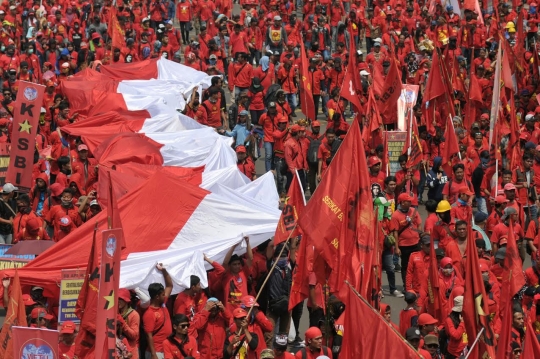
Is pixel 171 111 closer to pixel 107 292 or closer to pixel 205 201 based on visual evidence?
pixel 205 201

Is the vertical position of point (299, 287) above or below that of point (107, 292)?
below

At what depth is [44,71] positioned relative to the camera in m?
24.7

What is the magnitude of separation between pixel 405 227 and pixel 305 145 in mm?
3907

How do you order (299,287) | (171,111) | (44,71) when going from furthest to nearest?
(44,71) → (171,111) → (299,287)

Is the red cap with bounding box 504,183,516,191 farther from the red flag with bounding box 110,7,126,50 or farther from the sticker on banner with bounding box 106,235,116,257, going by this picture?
the red flag with bounding box 110,7,126,50

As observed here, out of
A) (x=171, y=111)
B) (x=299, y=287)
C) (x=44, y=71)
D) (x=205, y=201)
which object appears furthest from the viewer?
(x=44, y=71)

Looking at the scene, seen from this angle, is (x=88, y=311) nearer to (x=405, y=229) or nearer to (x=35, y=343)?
(x=35, y=343)

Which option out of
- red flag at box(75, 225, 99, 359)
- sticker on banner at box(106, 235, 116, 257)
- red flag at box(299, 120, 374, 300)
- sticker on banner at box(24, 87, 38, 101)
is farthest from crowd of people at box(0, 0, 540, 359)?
sticker on banner at box(106, 235, 116, 257)

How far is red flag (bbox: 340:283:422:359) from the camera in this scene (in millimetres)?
9992

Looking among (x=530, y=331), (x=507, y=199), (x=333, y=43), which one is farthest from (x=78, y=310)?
(x=333, y=43)

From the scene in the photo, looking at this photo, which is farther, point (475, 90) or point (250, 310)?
point (475, 90)

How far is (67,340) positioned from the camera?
11.9 meters

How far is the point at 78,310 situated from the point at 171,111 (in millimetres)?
9102

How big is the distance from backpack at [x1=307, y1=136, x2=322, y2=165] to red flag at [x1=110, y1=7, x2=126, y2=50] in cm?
849
